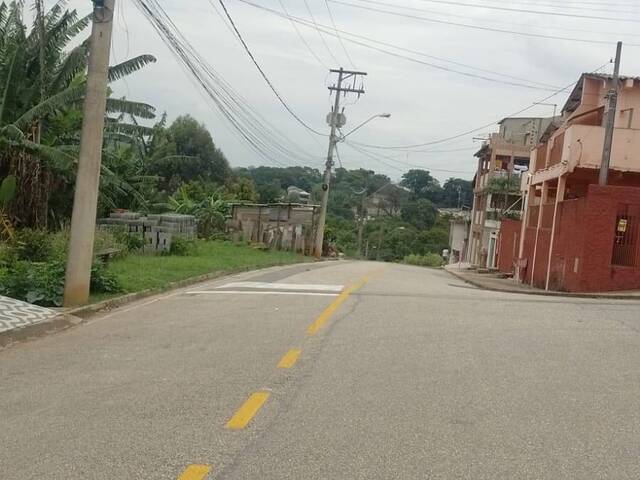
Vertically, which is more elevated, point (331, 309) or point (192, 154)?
point (192, 154)

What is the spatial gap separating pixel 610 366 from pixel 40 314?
26.4 ft

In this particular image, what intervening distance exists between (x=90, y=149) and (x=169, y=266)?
30.6 ft

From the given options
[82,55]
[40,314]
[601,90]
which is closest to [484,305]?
[40,314]

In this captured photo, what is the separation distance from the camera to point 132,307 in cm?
1370

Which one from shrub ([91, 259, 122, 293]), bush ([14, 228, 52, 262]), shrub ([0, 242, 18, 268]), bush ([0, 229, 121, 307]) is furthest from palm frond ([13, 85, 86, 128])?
shrub ([91, 259, 122, 293])

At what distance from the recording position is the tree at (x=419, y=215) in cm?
8544

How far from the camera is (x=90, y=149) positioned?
12.5 metres

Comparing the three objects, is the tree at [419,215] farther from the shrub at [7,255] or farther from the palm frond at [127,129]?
the shrub at [7,255]

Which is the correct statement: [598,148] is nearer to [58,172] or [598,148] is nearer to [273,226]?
[58,172]

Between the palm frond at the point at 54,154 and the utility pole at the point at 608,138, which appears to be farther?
the utility pole at the point at 608,138

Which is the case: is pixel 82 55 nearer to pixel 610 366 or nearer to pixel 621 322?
pixel 621 322

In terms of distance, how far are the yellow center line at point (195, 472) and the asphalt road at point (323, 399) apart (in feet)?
0.07

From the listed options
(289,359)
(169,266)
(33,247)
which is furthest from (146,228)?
(289,359)

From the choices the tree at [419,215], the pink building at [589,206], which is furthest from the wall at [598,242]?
the tree at [419,215]
